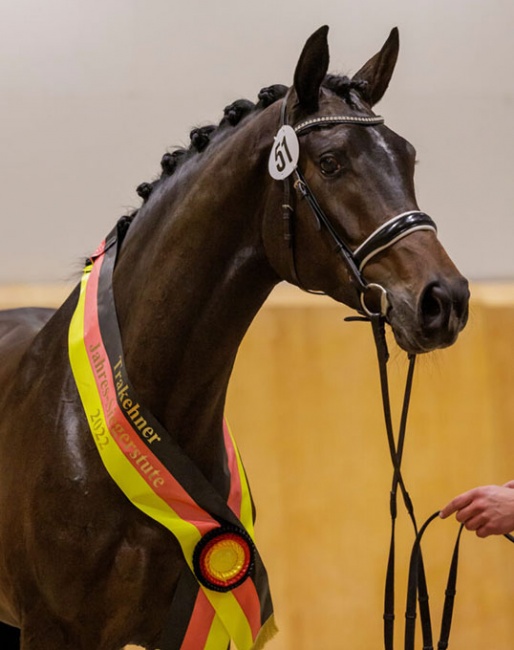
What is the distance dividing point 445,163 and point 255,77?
0.73 meters

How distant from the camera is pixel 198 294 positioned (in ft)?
5.44

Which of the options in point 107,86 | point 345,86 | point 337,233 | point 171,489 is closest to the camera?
point 337,233

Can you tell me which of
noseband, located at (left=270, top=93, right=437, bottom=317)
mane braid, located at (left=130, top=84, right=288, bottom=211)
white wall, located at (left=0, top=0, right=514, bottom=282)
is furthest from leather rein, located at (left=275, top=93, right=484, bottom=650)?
white wall, located at (left=0, top=0, right=514, bottom=282)

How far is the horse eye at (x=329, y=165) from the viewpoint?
1.48m

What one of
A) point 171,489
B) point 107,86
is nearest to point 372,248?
point 171,489

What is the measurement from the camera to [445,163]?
342 cm

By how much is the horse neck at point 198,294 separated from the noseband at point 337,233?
94 mm

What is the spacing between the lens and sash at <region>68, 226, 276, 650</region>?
1.68 m

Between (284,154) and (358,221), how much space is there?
0.17 metres

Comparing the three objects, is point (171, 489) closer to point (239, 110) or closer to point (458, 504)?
point (458, 504)

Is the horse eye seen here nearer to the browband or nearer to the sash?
the browband

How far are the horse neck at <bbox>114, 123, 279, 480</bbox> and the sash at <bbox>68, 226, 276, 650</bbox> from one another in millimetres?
36

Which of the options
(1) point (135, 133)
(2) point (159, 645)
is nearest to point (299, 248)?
(2) point (159, 645)

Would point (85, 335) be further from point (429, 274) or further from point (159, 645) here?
point (429, 274)
